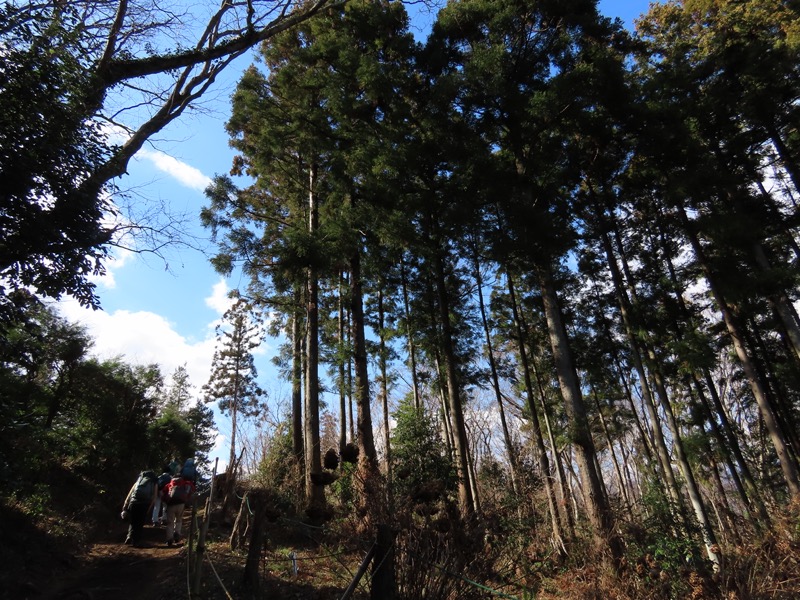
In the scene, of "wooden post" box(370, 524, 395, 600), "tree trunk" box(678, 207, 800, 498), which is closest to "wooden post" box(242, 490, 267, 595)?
"wooden post" box(370, 524, 395, 600)

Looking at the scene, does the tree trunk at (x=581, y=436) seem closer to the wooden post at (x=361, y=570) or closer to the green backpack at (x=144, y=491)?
the wooden post at (x=361, y=570)

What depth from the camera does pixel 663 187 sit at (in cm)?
1018

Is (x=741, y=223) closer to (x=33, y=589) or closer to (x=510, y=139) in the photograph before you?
(x=510, y=139)

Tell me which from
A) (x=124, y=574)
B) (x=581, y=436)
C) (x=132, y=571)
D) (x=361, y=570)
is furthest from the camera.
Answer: (x=581, y=436)

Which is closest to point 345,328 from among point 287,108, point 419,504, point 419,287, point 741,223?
point 419,287

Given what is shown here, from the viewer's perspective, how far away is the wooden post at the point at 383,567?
3.37m

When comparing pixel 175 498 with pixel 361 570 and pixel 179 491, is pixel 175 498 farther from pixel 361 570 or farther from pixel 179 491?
pixel 361 570

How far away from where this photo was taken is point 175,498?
724 centimetres

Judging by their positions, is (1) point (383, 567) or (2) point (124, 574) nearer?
(1) point (383, 567)

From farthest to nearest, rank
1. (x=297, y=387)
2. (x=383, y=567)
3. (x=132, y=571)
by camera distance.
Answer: (x=297, y=387), (x=132, y=571), (x=383, y=567)

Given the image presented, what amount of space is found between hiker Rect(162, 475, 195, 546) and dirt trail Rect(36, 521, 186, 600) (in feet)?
0.79

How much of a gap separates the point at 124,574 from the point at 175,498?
1.54 meters

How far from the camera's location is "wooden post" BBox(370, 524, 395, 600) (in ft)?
11.0

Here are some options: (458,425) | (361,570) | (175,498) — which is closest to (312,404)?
(458,425)
